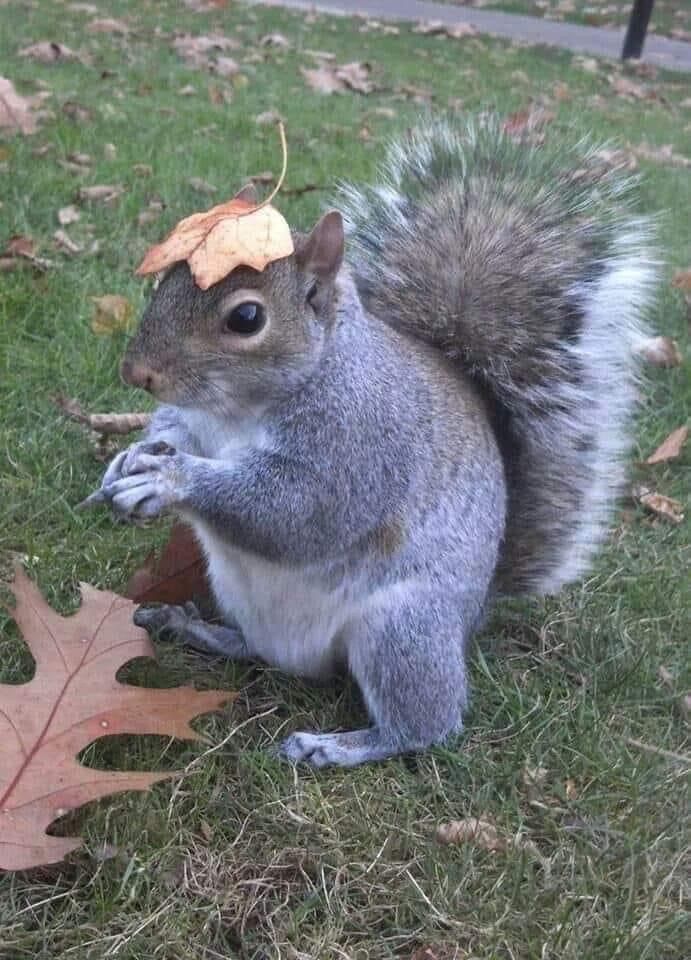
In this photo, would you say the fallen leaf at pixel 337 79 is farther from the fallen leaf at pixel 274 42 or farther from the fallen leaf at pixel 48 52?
the fallen leaf at pixel 48 52

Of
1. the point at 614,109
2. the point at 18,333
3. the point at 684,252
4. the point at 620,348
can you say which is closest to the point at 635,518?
the point at 620,348

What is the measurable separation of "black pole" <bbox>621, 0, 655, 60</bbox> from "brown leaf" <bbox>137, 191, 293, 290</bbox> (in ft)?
27.1

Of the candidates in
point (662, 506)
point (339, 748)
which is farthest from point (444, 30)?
point (339, 748)

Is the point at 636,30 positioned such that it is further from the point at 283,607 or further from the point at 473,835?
the point at 473,835

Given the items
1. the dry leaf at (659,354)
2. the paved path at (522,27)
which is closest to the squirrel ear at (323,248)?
the dry leaf at (659,354)

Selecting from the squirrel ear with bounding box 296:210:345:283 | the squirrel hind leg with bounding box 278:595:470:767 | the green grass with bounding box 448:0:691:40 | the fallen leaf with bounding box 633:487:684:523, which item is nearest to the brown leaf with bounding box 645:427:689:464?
the fallen leaf with bounding box 633:487:684:523

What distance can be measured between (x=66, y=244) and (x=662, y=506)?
1.53 metres

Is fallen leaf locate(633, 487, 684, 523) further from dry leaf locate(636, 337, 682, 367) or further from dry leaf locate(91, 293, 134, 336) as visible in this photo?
dry leaf locate(91, 293, 134, 336)

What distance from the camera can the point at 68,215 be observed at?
278 cm

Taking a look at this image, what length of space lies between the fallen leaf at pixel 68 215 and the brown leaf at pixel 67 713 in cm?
162

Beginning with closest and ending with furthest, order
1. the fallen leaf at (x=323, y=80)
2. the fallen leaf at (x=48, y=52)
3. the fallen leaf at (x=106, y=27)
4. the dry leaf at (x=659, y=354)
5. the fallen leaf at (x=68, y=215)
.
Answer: the dry leaf at (x=659, y=354)
the fallen leaf at (x=68, y=215)
the fallen leaf at (x=48, y=52)
the fallen leaf at (x=323, y=80)
the fallen leaf at (x=106, y=27)

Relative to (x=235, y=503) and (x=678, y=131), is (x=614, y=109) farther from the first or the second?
Answer: (x=235, y=503)

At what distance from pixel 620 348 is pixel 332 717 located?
0.70 metres

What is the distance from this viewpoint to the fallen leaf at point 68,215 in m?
2.76
